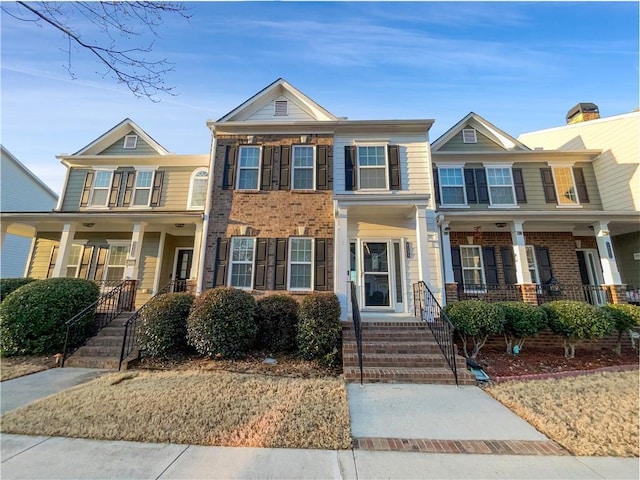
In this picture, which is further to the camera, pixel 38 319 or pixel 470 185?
pixel 470 185

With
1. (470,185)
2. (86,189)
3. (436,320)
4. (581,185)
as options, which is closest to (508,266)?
(470,185)

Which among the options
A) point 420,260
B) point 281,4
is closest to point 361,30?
point 281,4

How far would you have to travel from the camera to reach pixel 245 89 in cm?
1004

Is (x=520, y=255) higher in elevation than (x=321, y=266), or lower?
higher

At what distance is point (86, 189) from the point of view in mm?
11562

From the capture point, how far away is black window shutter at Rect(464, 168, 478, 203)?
422 inches

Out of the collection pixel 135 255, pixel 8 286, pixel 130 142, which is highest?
pixel 130 142

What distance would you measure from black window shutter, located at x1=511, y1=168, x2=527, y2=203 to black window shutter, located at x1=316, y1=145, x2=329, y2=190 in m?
7.48

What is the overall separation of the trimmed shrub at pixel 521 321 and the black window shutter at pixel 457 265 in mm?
2438

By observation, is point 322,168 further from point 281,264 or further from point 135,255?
point 135,255

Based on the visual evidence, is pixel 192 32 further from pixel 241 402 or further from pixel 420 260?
pixel 420 260

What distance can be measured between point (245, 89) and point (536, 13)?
8.36 metres

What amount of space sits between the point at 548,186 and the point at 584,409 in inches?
374

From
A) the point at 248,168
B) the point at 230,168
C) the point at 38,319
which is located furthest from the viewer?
the point at 248,168
